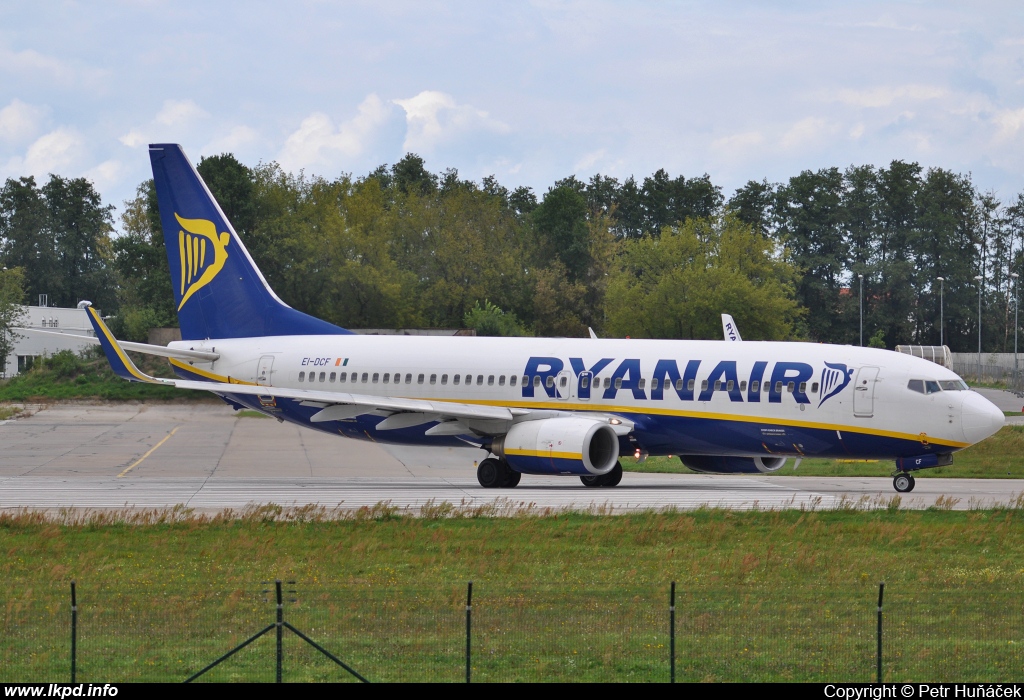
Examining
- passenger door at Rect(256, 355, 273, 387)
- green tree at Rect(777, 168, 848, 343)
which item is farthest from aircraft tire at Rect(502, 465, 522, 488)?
green tree at Rect(777, 168, 848, 343)

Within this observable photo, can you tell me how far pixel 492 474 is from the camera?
35406 millimetres

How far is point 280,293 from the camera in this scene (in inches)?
2864

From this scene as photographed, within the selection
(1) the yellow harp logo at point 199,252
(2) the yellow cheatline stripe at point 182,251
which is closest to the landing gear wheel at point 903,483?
(1) the yellow harp logo at point 199,252

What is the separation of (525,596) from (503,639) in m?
1.49

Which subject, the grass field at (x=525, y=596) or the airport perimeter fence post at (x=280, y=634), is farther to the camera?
the grass field at (x=525, y=596)

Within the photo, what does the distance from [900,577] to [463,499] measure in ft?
42.6

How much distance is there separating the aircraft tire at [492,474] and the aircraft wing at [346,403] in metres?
1.27

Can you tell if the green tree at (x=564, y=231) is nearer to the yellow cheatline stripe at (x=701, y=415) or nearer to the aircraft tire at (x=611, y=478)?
the yellow cheatline stripe at (x=701, y=415)

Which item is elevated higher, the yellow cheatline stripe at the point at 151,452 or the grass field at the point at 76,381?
the grass field at the point at 76,381

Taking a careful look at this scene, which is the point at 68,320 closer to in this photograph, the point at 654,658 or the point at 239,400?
the point at 239,400

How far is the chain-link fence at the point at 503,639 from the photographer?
1330 centimetres

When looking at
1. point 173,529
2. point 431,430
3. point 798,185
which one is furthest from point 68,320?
point 173,529

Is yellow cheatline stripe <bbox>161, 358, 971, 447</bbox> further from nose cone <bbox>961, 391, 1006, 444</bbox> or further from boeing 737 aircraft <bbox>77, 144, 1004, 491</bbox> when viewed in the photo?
nose cone <bbox>961, 391, 1006, 444</bbox>

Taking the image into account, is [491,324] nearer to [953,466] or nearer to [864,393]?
[953,466]
